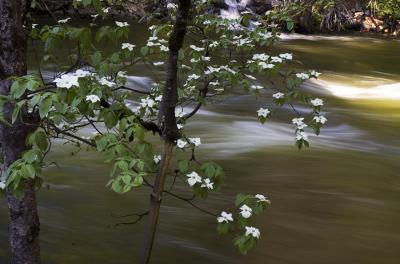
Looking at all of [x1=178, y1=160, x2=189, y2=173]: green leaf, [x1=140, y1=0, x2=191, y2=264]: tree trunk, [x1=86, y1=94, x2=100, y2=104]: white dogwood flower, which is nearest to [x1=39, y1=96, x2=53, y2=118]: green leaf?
[x1=86, y1=94, x2=100, y2=104]: white dogwood flower

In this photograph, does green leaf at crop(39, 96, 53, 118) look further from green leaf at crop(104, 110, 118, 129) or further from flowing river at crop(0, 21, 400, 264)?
flowing river at crop(0, 21, 400, 264)

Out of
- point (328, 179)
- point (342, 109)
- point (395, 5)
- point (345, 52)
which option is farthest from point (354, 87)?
point (395, 5)

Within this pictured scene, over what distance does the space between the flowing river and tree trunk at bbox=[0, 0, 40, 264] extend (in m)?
1.12

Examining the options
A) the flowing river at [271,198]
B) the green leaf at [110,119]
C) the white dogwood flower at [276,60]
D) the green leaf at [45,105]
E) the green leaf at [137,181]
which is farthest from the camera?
the flowing river at [271,198]

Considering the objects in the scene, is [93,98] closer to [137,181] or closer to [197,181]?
[137,181]

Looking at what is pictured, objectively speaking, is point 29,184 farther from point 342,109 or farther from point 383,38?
point 383,38

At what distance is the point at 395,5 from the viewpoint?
17375mm

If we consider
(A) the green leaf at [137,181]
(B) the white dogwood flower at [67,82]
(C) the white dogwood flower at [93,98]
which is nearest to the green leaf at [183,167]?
(A) the green leaf at [137,181]

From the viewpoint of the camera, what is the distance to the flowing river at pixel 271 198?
381cm

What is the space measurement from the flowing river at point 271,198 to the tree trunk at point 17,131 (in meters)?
1.12

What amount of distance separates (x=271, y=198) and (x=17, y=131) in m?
3.02

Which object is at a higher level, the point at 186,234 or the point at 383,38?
the point at 383,38

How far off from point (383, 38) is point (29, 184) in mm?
15941

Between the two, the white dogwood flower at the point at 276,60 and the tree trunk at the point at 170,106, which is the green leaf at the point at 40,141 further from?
the white dogwood flower at the point at 276,60
